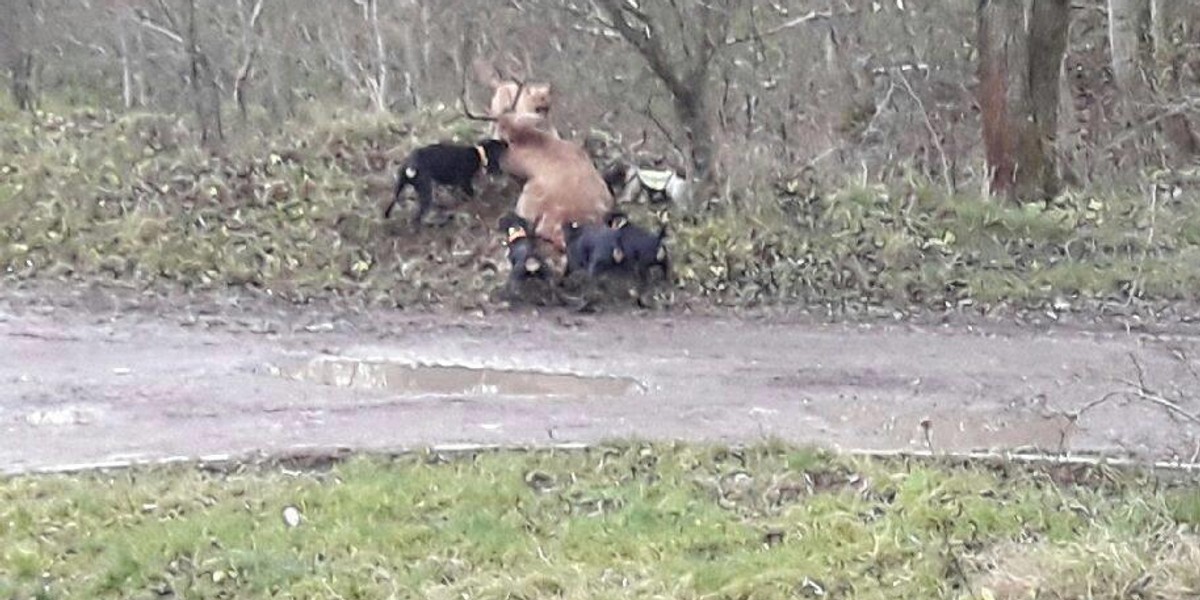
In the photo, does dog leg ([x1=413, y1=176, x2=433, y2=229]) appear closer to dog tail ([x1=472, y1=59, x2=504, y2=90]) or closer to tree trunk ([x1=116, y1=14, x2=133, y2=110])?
dog tail ([x1=472, y1=59, x2=504, y2=90])

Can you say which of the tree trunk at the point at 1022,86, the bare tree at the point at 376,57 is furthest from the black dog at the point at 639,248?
the bare tree at the point at 376,57

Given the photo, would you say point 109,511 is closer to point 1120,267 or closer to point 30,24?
point 1120,267

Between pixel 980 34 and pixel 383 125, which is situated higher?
pixel 980 34

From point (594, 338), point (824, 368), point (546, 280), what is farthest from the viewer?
point (546, 280)

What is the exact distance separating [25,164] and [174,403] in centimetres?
777

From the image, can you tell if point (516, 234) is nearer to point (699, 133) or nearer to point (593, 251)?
point (593, 251)

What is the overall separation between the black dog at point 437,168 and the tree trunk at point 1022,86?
5150 millimetres

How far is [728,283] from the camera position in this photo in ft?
42.1

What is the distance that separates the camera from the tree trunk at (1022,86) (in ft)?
50.6

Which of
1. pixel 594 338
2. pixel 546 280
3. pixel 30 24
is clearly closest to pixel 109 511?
pixel 594 338

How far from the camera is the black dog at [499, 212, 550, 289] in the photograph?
40.0 feet

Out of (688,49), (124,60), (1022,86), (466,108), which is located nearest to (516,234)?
(688,49)

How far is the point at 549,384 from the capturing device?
970 cm

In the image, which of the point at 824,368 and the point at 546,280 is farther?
the point at 546,280
